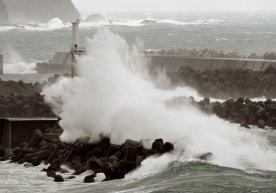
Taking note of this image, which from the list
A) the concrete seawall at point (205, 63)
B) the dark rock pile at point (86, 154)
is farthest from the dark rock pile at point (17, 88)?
the dark rock pile at point (86, 154)

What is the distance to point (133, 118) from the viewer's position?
17609mm

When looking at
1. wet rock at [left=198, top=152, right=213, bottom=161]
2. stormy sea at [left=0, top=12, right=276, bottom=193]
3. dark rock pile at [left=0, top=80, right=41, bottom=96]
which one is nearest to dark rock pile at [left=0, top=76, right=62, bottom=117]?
stormy sea at [left=0, top=12, right=276, bottom=193]

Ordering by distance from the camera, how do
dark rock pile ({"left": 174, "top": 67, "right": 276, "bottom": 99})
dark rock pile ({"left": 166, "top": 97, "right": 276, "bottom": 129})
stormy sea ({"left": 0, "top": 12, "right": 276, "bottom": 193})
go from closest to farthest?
1. stormy sea ({"left": 0, "top": 12, "right": 276, "bottom": 193})
2. dark rock pile ({"left": 166, "top": 97, "right": 276, "bottom": 129})
3. dark rock pile ({"left": 174, "top": 67, "right": 276, "bottom": 99})

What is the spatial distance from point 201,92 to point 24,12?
113 m

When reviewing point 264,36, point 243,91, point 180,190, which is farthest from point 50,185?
point 264,36

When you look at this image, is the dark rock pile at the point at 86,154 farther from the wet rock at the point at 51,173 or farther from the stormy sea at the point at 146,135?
the stormy sea at the point at 146,135

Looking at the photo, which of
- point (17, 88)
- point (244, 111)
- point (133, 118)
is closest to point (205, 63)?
point (17, 88)

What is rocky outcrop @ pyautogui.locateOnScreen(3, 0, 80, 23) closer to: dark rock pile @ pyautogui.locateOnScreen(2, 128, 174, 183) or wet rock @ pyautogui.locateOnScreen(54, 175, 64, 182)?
dark rock pile @ pyautogui.locateOnScreen(2, 128, 174, 183)

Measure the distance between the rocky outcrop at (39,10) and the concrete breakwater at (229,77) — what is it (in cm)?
10373

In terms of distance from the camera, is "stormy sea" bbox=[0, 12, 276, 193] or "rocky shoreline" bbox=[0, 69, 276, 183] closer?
"stormy sea" bbox=[0, 12, 276, 193]

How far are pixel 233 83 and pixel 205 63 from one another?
4340 millimetres

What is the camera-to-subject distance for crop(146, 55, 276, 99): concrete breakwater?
28562mm

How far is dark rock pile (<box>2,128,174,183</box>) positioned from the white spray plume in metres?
0.22

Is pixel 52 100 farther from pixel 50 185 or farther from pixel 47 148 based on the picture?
pixel 50 185
